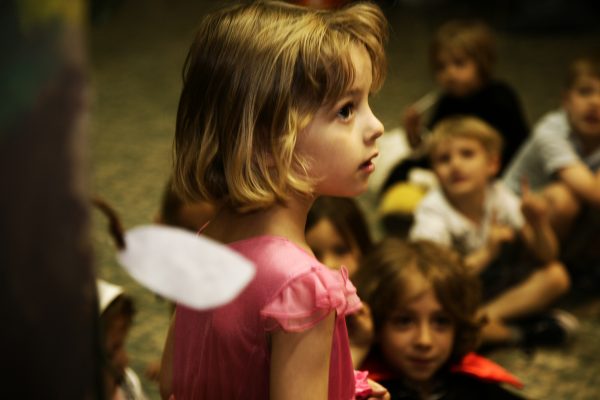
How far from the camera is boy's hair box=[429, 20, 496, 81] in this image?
2.55 meters

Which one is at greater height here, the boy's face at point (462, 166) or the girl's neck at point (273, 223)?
the girl's neck at point (273, 223)

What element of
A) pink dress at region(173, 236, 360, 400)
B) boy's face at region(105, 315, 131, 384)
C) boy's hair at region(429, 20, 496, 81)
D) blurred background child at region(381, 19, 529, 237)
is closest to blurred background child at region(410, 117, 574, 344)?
blurred background child at region(381, 19, 529, 237)

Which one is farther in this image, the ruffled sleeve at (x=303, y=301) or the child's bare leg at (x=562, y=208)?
the child's bare leg at (x=562, y=208)

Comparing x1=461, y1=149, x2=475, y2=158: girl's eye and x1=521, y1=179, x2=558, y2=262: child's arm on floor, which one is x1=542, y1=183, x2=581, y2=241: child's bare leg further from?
x1=461, y1=149, x2=475, y2=158: girl's eye

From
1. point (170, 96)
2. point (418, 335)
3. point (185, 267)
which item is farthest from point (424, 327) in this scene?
point (170, 96)

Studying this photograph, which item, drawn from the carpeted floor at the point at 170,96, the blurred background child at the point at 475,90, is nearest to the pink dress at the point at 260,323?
the carpeted floor at the point at 170,96

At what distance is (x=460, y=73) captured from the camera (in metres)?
2.56

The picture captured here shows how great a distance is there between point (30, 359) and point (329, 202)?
1396mm

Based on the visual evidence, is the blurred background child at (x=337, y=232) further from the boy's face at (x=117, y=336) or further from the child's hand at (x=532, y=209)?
the boy's face at (x=117, y=336)

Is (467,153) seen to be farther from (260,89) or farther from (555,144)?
(260,89)

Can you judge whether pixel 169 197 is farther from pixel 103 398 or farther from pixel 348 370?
pixel 103 398

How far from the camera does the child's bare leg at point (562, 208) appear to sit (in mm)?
2174

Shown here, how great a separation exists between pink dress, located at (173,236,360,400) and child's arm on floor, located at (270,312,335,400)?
0.5 inches

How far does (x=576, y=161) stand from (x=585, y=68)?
244mm
